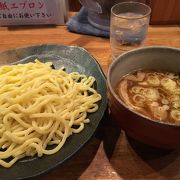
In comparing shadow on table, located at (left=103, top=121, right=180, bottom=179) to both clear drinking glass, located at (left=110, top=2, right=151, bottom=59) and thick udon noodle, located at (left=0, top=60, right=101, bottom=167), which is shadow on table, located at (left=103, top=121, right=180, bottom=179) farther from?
clear drinking glass, located at (left=110, top=2, right=151, bottom=59)

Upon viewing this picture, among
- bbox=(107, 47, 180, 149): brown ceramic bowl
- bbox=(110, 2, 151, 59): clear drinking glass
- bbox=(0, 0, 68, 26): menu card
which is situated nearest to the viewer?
bbox=(107, 47, 180, 149): brown ceramic bowl

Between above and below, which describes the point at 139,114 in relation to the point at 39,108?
above

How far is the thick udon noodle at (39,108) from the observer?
2.39ft

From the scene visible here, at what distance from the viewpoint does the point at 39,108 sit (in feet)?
2.61

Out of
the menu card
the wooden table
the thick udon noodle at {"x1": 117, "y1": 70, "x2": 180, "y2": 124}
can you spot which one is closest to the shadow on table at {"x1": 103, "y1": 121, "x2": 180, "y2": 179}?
the wooden table

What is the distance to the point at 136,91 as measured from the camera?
2.49 ft

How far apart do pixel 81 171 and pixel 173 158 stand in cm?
26

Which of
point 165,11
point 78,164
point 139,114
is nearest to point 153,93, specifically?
point 139,114

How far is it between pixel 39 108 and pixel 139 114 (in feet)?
1.11

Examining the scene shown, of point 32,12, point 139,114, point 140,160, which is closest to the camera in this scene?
point 139,114

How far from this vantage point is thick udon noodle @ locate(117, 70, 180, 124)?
0.70 m

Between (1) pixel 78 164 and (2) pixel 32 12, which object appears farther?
(2) pixel 32 12

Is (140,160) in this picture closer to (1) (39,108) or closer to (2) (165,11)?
(1) (39,108)

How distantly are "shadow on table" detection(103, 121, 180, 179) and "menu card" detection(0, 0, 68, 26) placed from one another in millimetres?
812
